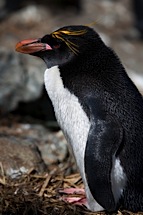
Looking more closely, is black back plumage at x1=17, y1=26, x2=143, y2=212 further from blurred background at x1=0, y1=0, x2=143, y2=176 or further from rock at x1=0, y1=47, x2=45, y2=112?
rock at x1=0, y1=47, x2=45, y2=112

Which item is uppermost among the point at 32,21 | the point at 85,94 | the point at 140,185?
the point at 32,21

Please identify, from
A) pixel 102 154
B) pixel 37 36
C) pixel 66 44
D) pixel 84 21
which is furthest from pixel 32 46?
pixel 84 21

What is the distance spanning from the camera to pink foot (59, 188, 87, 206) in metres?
3.31

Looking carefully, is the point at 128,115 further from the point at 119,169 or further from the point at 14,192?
the point at 14,192

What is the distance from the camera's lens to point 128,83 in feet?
10.4

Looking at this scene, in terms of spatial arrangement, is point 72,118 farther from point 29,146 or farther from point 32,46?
point 29,146

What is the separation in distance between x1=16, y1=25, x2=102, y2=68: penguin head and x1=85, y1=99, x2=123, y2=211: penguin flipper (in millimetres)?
413

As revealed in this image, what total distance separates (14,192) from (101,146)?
2.15 ft

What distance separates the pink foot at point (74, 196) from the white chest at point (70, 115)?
0.73 feet

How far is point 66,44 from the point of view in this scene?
3.22 m

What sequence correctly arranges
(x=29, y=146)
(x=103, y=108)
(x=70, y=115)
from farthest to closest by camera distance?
(x=29, y=146)
(x=70, y=115)
(x=103, y=108)

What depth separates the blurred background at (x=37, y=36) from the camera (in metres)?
4.77

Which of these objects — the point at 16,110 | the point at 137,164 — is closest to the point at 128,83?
the point at 137,164

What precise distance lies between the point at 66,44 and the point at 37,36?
375cm
